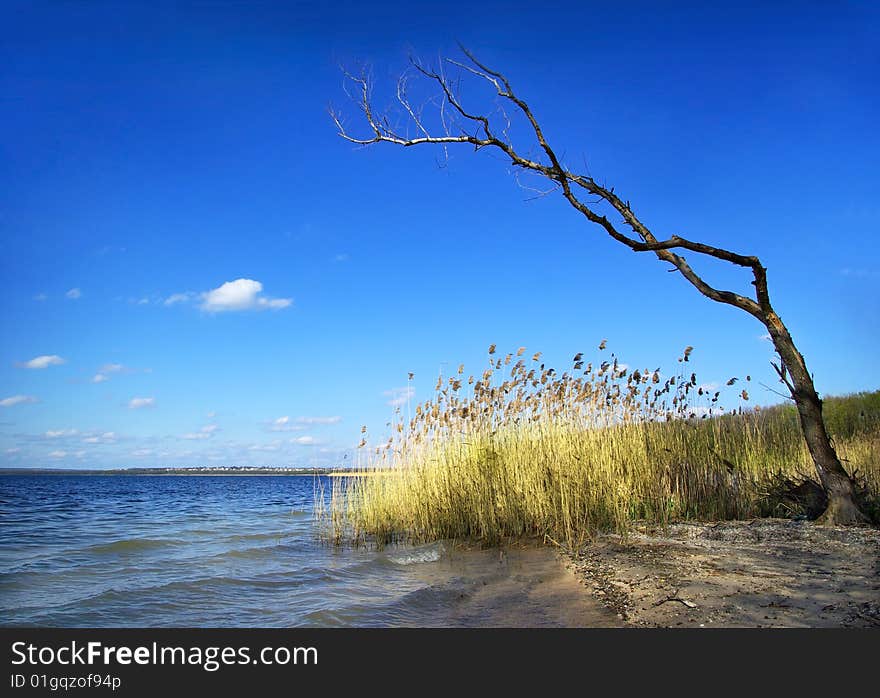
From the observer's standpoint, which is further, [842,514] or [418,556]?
[418,556]

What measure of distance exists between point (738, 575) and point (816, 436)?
2962 mm

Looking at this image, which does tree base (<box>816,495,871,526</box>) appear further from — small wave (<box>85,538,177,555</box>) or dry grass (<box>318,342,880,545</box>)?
small wave (<box>85,538,177,555</box>)

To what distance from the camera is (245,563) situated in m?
8.84

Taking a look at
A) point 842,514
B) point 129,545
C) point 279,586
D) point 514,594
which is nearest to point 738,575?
point 514,594

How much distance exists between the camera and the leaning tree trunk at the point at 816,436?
6.82 metres

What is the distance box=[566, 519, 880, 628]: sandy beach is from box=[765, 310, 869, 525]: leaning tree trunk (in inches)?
17.4

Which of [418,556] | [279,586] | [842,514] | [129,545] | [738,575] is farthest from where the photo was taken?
[129,545]

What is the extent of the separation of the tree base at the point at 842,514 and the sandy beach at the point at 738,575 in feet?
0.94

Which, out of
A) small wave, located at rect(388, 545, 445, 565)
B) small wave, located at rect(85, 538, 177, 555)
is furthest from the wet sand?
small wave, located at rect(85, 538, 177, 555)

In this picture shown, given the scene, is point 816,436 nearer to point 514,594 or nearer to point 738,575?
point 738,575

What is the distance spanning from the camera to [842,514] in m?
6.80

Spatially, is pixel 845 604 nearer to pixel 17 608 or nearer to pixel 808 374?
pixel 808 374

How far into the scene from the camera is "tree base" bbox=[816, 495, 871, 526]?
6.71m
